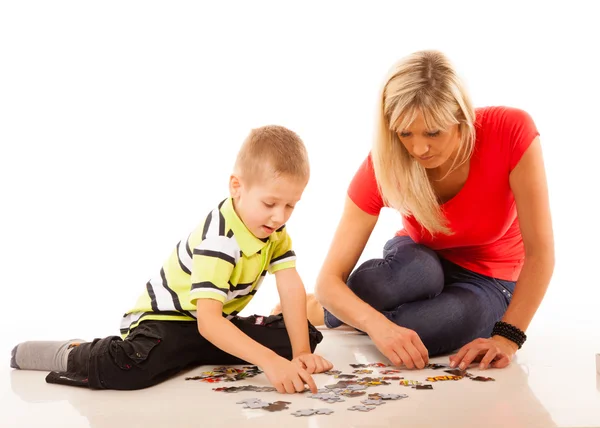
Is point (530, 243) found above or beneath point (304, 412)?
above

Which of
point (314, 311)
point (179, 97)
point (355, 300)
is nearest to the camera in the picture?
point (355, 300)

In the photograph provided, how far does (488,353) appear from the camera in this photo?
250cm

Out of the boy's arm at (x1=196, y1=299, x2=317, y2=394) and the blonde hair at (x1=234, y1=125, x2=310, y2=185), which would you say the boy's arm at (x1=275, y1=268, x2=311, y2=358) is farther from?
the blonde hair at (x1=234, y1=125, x2=310, y2=185)

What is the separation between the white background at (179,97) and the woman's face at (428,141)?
267cm

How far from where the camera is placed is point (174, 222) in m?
5.18

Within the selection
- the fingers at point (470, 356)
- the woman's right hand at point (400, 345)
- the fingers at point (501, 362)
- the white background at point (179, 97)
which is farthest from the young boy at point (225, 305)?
the white background at point (179, 97)

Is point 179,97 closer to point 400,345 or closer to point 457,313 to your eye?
point 457,313

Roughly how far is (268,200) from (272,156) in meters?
0.14

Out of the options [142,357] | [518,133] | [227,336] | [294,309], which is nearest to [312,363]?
[294,309]

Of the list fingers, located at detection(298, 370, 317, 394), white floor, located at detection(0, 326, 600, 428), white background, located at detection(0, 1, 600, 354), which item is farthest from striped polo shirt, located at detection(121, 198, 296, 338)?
white background, located at detection(0, 1, 600, 354)

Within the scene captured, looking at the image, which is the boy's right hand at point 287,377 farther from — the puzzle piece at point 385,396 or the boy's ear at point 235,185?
the boy's ear at point 235,185

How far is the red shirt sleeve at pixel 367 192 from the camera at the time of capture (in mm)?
2793

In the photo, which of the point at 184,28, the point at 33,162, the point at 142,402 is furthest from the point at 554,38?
the point at 142,402

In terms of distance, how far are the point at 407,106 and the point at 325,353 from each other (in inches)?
40.7
